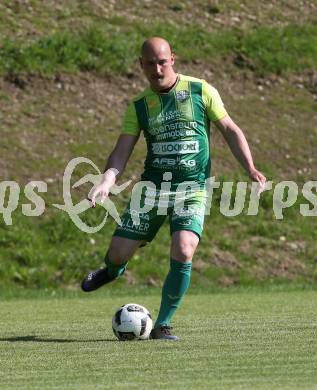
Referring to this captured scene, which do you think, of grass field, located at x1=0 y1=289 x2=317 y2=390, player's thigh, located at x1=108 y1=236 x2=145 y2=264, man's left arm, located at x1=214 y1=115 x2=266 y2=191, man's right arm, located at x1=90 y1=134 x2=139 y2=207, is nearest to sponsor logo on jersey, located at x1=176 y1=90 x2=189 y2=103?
man's left arm, located at x1=214 y1=115 x2=266 y2=191

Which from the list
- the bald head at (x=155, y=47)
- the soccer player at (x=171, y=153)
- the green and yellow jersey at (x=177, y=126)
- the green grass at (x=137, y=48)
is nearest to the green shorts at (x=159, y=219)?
the soccer player at (x=171, y=153)

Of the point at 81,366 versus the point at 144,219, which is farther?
the point at 144,219

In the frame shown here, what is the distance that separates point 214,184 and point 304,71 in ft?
15.0

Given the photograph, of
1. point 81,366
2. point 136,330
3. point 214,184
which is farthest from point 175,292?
point 214,184

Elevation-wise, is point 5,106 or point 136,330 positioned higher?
point 136,330

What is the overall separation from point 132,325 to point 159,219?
0.85 m

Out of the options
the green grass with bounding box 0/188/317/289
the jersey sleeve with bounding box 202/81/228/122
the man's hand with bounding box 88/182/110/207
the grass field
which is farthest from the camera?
the green grass with bounding box 0/188/317/289

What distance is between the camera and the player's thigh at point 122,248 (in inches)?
343

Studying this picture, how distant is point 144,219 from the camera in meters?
8.65

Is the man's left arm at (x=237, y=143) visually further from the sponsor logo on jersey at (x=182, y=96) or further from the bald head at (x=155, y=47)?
the bald head at (x=155, y=47)

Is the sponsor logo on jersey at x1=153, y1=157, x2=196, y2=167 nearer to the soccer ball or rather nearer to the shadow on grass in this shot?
the soccer ball

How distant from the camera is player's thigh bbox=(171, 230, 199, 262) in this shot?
8305 millimetres

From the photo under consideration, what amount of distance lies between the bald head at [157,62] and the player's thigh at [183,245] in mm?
1093

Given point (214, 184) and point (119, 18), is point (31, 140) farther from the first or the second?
point (119, 18)
